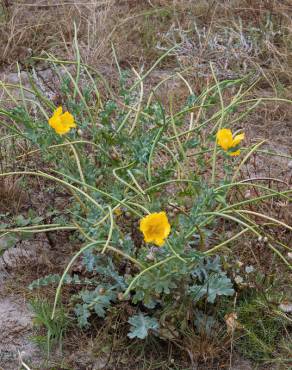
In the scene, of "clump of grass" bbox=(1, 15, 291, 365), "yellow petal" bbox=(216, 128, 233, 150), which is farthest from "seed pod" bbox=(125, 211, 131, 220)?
"yellow petal" bbox=(216, 128, 233, 150)

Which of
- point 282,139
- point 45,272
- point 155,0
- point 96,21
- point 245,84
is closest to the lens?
point 45,272

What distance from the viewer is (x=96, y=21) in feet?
11.6

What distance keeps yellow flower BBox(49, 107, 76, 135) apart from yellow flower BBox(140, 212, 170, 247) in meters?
0.45

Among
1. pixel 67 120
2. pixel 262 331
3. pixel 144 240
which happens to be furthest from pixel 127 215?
pixel 262 331

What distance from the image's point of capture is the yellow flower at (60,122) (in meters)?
1.92

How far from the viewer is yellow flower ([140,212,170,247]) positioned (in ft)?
5.40

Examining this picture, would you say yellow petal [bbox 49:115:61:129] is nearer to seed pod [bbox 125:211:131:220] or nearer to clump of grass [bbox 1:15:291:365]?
clump of grass [bbox 1:15:291:365]

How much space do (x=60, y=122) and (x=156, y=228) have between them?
0.49 metres

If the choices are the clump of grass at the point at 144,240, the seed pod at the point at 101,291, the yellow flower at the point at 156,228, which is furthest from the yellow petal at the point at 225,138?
the seed pod at the point at 101,291

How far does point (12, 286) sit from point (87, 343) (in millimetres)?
358

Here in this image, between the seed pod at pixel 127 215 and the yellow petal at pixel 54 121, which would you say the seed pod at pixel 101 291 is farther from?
the yellow petal at pixel 54 121

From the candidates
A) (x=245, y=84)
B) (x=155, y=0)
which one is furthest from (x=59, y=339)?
→ (x=155, y=0)

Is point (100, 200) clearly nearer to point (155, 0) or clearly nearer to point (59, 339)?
point (59, 339)

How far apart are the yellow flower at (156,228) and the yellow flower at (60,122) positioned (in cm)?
45
